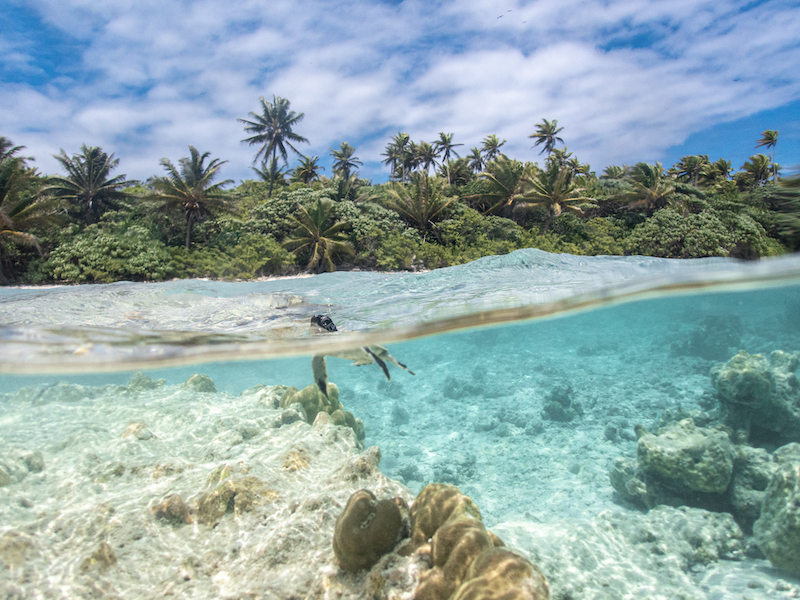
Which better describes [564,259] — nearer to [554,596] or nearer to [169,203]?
[554,596]

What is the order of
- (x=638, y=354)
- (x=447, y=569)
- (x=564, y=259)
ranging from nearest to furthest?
(x=447, y=569) → (x=564, y=259) → (x=638, y=354)

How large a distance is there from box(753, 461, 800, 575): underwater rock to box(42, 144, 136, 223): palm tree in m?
34.0

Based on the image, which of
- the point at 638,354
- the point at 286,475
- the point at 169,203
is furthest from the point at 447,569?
the point at 169,203

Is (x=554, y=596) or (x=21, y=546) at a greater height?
(x=21, y=546)

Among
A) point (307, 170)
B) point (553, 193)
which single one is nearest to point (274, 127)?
point (307, 170)

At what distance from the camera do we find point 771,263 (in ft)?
25.7

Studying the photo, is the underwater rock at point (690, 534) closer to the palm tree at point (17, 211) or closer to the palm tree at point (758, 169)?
the palm tree at point (17, 211)

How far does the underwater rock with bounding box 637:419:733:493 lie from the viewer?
789cm

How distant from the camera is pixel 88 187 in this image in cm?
2814

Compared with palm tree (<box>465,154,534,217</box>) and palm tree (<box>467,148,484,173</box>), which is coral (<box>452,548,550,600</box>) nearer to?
palm tree (<box>465,154,534,217</box>)

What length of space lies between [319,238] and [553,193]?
51.8 ft

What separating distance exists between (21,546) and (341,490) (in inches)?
171

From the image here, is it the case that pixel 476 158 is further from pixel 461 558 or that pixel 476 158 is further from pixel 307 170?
pixel 461 558

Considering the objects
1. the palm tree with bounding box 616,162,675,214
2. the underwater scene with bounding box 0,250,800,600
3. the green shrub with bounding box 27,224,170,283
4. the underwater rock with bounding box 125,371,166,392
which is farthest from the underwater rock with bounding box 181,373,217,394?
the palm tree with bounding box 616,162,675,214
